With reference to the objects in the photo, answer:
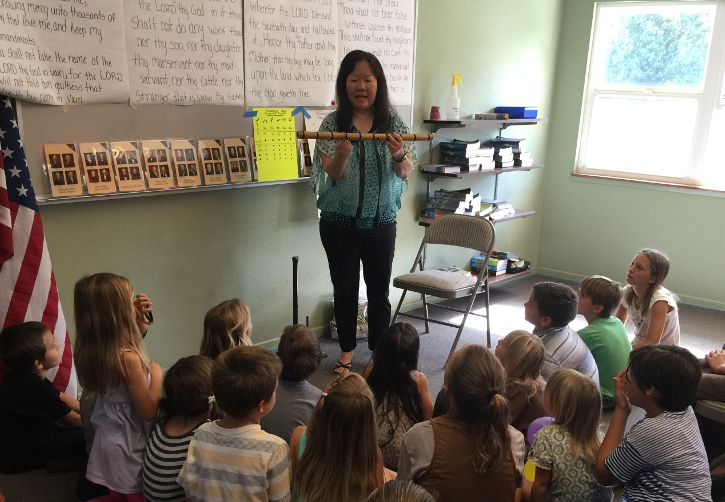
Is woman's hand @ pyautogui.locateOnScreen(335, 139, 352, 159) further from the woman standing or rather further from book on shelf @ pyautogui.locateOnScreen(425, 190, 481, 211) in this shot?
book on shelf @ pyautogui.locateOnScreen(425, 190, 481, 211)

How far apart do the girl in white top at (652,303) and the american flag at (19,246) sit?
259cm

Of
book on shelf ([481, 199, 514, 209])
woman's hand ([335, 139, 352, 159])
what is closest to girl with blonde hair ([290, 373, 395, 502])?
woman's hand ([335, 139, 352, 159])

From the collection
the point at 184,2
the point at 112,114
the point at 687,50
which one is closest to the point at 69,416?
the point at 112,114

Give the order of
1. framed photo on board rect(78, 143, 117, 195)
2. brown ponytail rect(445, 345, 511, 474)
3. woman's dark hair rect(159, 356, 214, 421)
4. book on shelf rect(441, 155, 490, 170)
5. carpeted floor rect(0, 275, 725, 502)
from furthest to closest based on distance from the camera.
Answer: book on shelf rect(441, 155, 490, 170), framed photo on board rect(78, 143, 117, 195), carpeted floor rect(0, 275, 725, 502), woman's dark hair rect(159, 356, 214, 421), brown ponytail rect(445, 345, 511, 474)

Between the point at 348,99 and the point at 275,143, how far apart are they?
487 millimetres

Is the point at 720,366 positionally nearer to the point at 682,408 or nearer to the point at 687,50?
the point at 682,408

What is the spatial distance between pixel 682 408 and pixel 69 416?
82.8 inches

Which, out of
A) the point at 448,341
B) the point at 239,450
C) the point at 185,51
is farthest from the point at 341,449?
the point at 448,341

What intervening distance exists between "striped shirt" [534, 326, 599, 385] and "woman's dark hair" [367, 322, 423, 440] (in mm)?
724

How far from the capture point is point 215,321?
229cm

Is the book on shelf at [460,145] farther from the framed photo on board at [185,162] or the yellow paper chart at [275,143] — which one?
the framed photo on board at [185,162]

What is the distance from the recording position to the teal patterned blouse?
3.05m

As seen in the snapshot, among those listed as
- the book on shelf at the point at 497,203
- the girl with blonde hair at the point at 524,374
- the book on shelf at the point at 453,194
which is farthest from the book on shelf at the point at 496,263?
the girl with blonde hair at the point at 524,374

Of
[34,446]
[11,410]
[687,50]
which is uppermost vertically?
[687,50]
